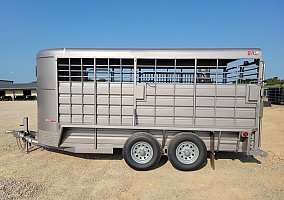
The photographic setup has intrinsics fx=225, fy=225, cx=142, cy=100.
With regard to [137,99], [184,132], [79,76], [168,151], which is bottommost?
[168,151]

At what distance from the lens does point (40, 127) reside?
5.69 m

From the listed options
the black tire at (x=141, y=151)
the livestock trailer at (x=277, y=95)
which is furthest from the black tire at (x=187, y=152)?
the livestock trailer at (x=277, y=95)

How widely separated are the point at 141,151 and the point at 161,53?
2345 millimetres

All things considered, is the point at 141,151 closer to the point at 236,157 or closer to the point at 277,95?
the point at 236,157

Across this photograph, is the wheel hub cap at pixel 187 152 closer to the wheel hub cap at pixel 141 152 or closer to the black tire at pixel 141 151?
the black tire at pixel 141 151

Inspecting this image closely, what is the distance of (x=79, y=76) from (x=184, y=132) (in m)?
2.82

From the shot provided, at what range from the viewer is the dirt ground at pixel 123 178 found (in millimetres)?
4094

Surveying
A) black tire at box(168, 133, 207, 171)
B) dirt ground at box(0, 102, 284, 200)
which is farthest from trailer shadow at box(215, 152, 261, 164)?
black tire at box(168, 133, 207, 171)

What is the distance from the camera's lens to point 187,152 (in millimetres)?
5250

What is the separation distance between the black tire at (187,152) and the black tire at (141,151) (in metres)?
0.35

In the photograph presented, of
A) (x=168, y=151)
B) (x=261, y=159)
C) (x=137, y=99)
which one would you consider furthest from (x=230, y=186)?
(x=137, y=99)

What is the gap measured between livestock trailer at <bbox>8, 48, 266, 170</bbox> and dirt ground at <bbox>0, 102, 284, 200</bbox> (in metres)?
0.42

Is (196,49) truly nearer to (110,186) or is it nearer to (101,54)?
(101,54)

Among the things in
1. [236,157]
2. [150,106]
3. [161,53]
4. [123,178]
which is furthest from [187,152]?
[161,53]
